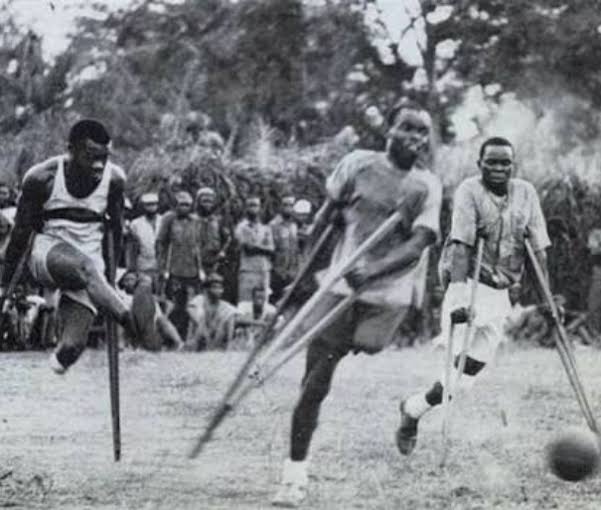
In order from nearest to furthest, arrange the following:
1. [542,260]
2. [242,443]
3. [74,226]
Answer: [242,443]
[74,226]
[542,260]

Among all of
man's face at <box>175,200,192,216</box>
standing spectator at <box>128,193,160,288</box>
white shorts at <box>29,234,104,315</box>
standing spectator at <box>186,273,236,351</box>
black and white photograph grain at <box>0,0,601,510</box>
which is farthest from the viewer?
man's face at <box>175,200,192,216</box>

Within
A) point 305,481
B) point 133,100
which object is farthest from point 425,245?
point 133,100

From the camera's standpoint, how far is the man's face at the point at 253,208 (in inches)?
278

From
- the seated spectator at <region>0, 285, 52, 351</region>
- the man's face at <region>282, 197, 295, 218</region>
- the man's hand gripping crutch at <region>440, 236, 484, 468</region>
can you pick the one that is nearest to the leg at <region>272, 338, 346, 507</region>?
the man's hand gripping crutch at <region>440, 236, 484, 468</region>

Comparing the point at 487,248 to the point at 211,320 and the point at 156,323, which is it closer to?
the point at 211,320

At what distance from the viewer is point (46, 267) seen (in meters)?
6.54

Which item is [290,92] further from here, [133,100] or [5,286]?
[5,286]

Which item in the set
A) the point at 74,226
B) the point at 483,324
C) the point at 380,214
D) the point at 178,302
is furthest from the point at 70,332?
the point at 483,324

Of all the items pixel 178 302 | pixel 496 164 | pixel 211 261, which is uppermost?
pixel 496 164

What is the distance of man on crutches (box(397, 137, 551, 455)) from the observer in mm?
6551

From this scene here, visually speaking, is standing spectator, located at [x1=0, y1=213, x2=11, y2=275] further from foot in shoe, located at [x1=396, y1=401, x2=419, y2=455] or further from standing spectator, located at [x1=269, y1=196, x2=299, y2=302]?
foot in shoe, located at [x1=396, y1=401, x2=419, y2=455]

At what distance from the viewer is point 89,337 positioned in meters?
6.60

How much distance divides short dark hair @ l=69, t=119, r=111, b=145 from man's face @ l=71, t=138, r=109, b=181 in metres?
0.02

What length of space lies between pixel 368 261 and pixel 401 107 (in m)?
0.80
